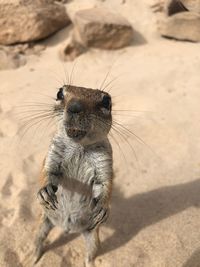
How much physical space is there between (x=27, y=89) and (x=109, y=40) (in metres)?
1.59

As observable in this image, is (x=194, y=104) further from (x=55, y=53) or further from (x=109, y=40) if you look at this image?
(x=55, y=53)

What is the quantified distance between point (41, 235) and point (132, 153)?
1.68 m

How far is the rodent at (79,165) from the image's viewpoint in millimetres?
2928

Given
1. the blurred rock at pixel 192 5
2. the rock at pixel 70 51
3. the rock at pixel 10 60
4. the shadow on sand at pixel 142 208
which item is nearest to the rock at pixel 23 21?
the rock at pixel 10 60

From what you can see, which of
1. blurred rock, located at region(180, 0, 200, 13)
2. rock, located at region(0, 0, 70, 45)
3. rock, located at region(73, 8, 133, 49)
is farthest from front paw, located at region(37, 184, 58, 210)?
blurred rock, located at region(180, 0, 200, 13)

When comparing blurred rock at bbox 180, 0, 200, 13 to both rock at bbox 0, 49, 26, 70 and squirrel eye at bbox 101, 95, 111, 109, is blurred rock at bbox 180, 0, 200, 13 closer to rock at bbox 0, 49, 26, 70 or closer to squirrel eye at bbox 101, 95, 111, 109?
rock at bbox 0, 49, 26, 70

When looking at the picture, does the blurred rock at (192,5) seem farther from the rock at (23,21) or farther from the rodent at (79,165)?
the rodent at (79,165)

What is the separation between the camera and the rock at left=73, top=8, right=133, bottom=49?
6.46 m

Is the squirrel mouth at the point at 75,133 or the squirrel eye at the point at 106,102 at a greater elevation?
the squirrel eye at the point at 106,102

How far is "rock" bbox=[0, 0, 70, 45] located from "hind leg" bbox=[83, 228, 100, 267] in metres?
4.00

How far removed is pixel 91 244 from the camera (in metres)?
3.59

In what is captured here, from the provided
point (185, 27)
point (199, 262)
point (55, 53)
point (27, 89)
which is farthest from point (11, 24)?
point (199, 262)

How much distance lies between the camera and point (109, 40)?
6.63m

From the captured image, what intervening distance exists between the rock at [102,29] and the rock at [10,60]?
98 centimetres
